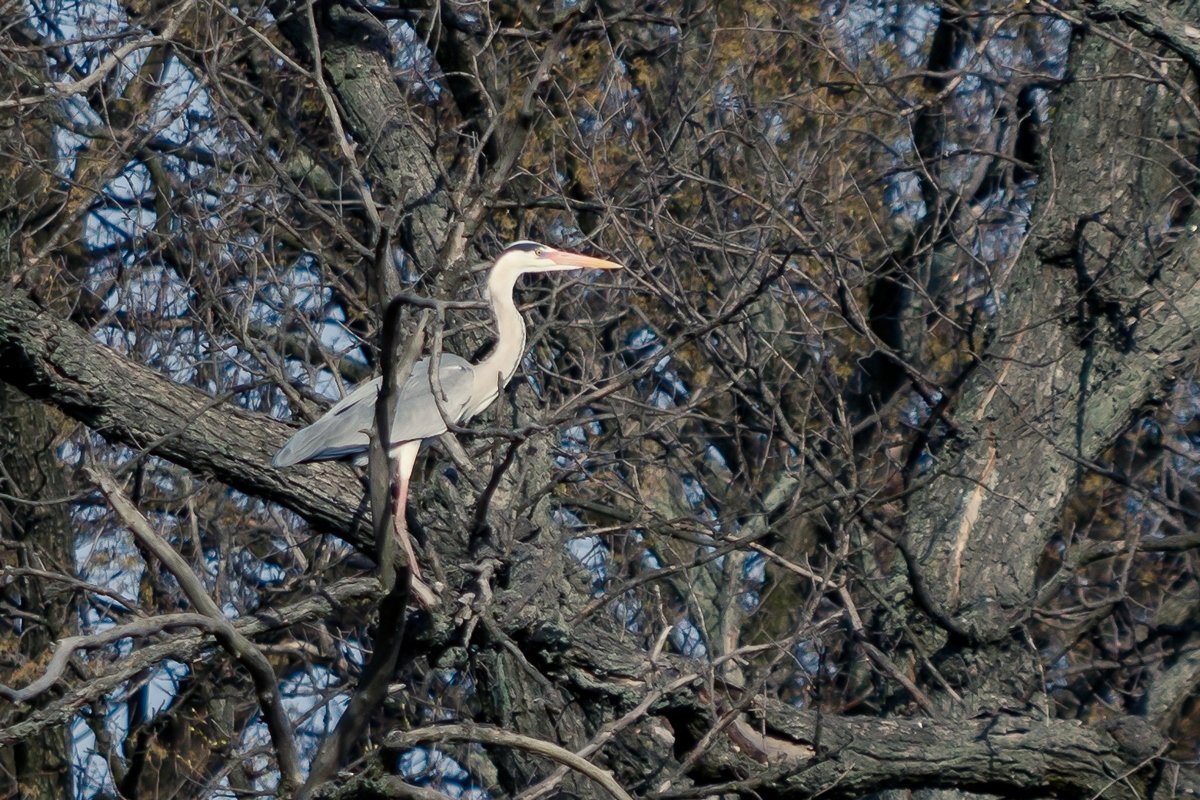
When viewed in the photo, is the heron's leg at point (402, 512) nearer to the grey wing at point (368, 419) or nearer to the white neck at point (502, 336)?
the grey wing at point (368, 419)

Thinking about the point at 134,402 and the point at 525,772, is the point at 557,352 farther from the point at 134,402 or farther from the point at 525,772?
the point at 134,402

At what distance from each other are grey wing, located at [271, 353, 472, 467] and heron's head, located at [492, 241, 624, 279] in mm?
416

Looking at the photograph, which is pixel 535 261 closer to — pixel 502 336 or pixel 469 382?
pixel 502 336

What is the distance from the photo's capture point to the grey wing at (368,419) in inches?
181

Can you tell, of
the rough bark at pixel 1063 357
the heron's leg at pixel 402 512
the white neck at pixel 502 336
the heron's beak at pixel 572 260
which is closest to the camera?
the heron's leg at pixel 402 512

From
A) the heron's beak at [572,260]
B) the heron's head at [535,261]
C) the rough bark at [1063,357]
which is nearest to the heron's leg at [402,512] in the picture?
the heron's head at [535,261]

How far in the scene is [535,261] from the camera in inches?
235

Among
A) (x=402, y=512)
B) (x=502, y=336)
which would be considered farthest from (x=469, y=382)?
(x=402, y=512)

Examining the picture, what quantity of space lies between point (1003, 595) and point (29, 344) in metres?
3.24

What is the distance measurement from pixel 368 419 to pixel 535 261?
42.5 inches

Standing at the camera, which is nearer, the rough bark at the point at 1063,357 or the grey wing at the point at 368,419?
the grey wing at the point at 368,419

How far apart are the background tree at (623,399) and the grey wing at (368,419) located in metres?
0.08

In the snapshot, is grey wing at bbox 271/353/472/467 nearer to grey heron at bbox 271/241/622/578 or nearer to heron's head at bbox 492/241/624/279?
grey heron at bbox 271/241/622/578

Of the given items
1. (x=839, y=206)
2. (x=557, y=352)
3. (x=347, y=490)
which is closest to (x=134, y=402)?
(x=347, y=490)
